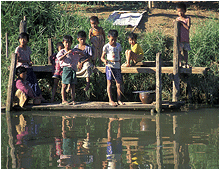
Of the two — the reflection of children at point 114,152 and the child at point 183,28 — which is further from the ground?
the child at point 183,28

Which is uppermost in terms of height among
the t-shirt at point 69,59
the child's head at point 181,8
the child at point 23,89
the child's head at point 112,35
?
the child's head at point 181,8

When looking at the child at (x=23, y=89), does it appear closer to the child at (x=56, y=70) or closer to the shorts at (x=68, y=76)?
the child at (x=56, y=70)

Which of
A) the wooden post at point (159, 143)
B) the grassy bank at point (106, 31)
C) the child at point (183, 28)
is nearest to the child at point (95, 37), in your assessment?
the grassy bank at point (106, 31)

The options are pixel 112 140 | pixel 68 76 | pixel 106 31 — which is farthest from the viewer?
pixel 106 31

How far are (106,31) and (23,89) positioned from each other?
3.47m

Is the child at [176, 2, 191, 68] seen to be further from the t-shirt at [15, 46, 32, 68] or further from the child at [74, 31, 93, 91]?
the t-shirt at [15, 46, 32, 68]

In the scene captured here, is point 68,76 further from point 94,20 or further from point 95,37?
point 94,20

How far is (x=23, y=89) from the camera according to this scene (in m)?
9.53

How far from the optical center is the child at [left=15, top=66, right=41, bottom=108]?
9.52 metres

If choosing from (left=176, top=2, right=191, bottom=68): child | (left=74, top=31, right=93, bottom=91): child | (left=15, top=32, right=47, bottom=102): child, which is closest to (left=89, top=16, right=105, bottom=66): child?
(left=74, top=31, right=93, bottom=91): child

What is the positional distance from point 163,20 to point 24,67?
6.26 metres

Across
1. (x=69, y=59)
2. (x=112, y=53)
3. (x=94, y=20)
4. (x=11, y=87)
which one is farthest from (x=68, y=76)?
(x=94, y=20)

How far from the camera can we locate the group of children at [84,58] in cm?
929

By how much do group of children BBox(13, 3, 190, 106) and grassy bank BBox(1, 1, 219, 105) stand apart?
1.03 metres
